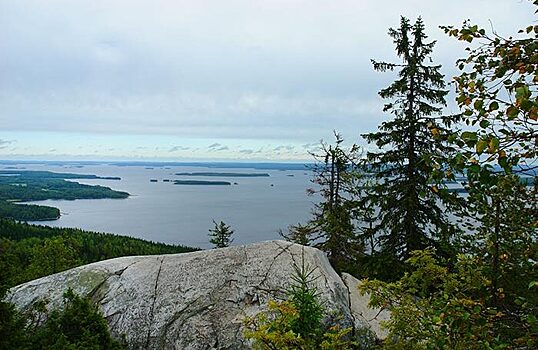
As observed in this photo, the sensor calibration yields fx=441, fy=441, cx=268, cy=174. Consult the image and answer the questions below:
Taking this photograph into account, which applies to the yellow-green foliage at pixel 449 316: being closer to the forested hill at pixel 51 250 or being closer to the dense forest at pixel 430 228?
the dense forest at pixel 430 228

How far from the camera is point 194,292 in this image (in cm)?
1038

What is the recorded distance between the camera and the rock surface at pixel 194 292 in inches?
384

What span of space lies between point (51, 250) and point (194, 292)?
46.2 ft

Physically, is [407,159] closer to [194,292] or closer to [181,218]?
[194,292]

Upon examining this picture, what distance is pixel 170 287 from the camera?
1061cm

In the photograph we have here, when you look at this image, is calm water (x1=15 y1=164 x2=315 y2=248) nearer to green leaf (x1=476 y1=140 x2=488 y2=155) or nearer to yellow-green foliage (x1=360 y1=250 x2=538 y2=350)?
yellow-green foliage (x1=360 y1=250 x2=538 y2=350)

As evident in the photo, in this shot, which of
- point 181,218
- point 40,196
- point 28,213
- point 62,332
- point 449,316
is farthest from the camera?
point 40,196

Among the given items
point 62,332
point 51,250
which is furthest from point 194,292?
point 51,250

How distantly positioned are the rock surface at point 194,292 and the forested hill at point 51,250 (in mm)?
1886

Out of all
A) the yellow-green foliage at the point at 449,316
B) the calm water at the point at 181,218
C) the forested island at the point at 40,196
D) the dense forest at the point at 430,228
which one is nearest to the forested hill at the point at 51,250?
the dense forest at the point at 430,228

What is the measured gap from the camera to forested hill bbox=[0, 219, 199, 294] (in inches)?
416

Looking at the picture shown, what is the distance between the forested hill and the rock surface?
1886 millimetres

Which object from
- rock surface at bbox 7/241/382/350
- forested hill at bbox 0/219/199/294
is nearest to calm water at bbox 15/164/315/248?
forested hill at bbox 0/219/199/294

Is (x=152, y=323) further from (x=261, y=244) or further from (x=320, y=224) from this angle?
(x=320, y=224)
